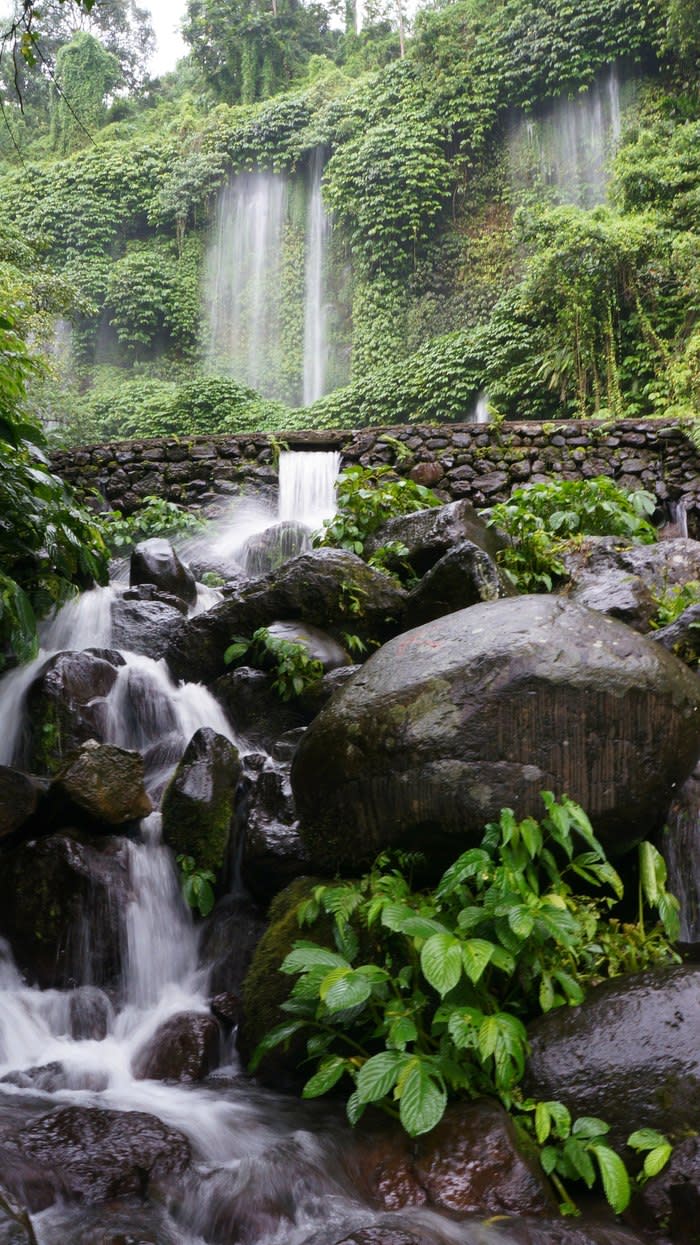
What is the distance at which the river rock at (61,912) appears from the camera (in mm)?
4355

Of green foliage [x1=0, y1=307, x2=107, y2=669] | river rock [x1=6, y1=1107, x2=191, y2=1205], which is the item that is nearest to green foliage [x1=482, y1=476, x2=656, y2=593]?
green foliage [x1=0, y1=307, x2=107, y2=669]

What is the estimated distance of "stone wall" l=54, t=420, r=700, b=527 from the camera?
1195 cm

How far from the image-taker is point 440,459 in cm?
1218

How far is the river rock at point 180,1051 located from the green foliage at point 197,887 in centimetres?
63

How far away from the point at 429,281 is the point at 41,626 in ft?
58.1

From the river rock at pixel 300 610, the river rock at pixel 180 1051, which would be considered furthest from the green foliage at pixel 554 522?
the river rock at pixel 180 1051

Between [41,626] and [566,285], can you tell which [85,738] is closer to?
[41,626]

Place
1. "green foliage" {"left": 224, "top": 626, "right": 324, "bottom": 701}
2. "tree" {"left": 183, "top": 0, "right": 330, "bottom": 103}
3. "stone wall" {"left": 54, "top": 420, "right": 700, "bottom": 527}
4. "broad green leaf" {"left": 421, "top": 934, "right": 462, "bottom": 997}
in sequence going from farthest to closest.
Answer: "tree" {"left": 183, "top": 0, "right": 330, "bottom": 103} → "stone wall" {"left": 54, "top": 420, "right": 700, "bottom": 527} → "green foliage" {"left": 224, "top": 626, "right": 324, "bottom": 701} → "broad green leaf" {"left": 421, "top": 934, "right": 462, "bottom": 997}

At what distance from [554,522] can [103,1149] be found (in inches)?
265

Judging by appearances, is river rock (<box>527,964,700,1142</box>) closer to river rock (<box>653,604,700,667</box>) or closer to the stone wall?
river rock (<box>653,604,700,667</box>)

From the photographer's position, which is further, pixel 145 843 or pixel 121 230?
pixel 121 230

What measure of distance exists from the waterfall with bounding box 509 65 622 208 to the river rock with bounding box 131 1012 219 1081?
868 inches

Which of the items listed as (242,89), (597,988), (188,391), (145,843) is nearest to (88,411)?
(188,391)

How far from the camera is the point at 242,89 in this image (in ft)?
90.0
